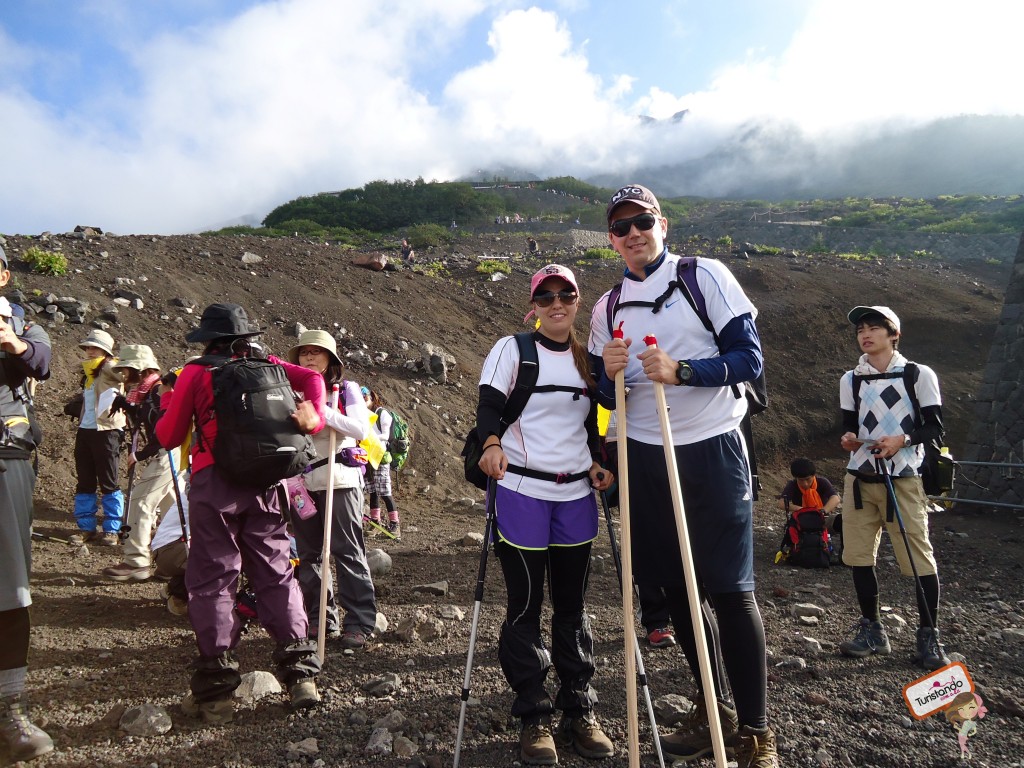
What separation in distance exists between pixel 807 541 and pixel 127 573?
20.7 ft

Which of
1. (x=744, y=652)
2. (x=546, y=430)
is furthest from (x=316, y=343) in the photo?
(x=744, y=652)

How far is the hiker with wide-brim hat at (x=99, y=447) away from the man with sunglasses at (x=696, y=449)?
242 inches

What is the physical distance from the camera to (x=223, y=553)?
320 centimetres

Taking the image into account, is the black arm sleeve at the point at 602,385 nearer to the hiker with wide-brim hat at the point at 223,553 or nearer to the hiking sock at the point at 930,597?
the hiker with wide-brim hat at the point at 223,553

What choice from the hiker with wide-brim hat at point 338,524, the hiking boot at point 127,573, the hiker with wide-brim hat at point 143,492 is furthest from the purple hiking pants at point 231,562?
the hiking boot at point 127,573

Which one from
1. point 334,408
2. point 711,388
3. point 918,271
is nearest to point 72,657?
point 334,408

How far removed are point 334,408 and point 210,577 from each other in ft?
4.63

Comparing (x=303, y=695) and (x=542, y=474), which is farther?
(x=303, y=695)

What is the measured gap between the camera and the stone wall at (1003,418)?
360 inches

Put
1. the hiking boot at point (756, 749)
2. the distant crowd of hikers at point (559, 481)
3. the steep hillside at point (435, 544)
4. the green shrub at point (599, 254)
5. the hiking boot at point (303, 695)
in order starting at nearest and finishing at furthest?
the hiking boot at point (756, 749), the distant crowd of hikers at point (559, 481), the steep hillside at point (435, 544), the hiking boot at point (303, 695), the green shrub at point (599, 254)

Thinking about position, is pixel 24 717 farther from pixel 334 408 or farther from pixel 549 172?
pixel 549 172

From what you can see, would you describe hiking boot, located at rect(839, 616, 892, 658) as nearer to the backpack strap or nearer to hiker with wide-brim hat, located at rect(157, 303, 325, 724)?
the backpack strap

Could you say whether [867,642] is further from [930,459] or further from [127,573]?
[127,573]

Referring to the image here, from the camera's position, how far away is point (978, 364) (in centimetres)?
1598
